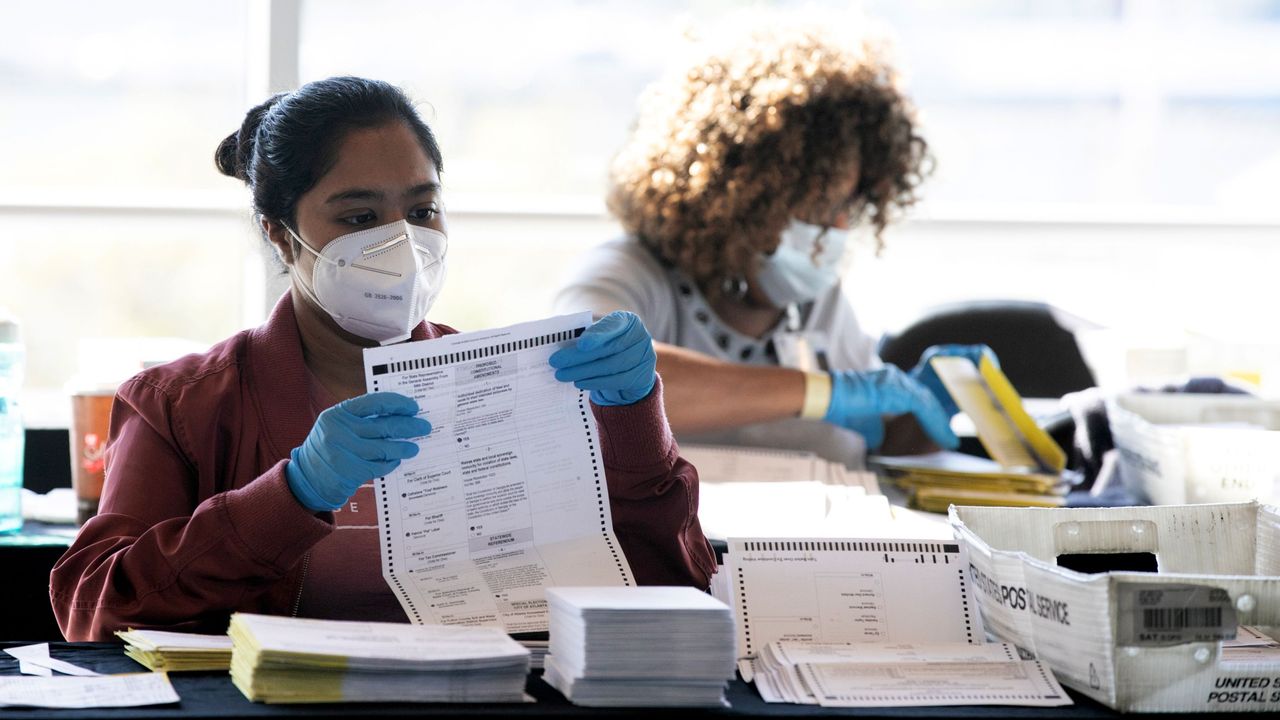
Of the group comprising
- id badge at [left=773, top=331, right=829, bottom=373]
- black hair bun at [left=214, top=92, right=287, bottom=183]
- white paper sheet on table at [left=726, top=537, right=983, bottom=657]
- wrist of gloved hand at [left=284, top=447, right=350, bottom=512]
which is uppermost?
black hair bun at [left=214, top=92, right=287, bottom=183]

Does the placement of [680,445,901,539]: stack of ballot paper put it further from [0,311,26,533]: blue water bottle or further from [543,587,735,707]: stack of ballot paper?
[0,311,26,533]: blue water bottle

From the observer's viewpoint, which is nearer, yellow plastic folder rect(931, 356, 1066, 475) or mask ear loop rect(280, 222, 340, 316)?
mask ear loop rect(280, 222, 340, 316)

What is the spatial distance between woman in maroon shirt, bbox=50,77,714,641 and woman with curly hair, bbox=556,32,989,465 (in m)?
0.89

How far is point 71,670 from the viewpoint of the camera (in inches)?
44.6

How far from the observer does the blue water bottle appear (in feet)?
6.80

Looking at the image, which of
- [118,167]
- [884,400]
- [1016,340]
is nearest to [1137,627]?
[884,400]

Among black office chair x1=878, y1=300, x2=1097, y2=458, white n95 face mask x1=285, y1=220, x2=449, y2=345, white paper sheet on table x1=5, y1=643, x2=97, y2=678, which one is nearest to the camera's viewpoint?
white paper sheet on table x1=5, y1=643, x2=97, y2=678

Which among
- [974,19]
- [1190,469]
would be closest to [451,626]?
[1190,469]

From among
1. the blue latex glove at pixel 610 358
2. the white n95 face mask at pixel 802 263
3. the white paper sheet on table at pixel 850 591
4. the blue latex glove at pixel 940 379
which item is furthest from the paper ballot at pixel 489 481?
the blue latex glove at pixel 940 379

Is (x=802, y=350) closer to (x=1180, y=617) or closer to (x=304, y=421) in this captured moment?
(x=304, y=421)

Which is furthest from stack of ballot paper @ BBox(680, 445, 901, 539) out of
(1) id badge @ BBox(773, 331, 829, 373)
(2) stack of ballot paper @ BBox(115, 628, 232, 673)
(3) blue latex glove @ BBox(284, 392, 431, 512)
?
(2) stack of ballot paper @ BBox(115, 628, 232, 673)

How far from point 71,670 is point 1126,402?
198cm

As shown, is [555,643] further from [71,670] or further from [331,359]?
[331,359]

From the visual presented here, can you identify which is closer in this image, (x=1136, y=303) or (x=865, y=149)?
(x=865, y=149)
